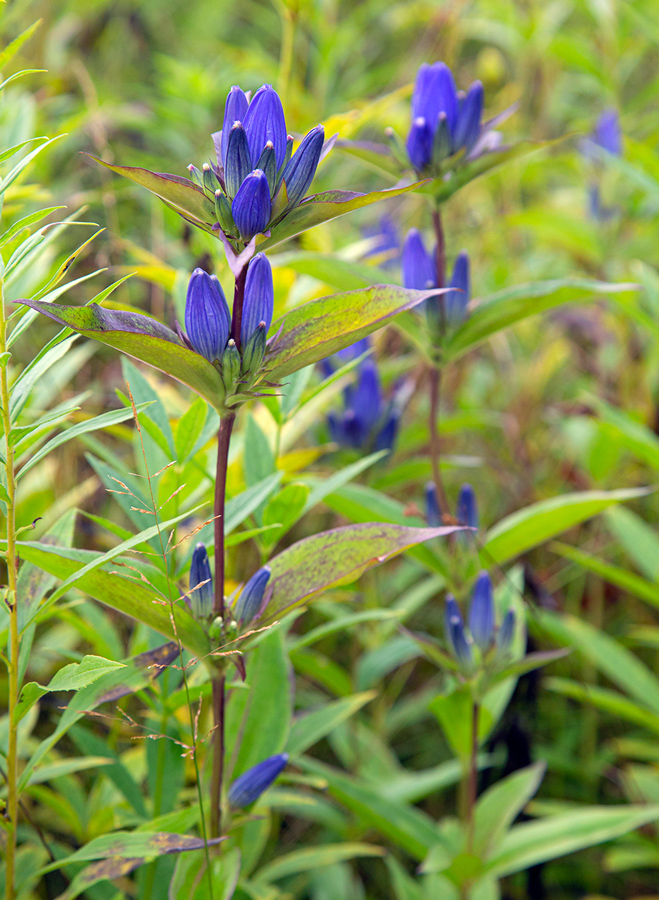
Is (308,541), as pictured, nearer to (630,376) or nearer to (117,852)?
(117,852)

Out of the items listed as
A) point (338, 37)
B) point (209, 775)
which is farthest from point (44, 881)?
point (338, 37)

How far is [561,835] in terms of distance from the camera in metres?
0.76

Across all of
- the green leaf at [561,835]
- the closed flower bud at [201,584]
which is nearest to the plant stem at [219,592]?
the closed flower bud at [201,584]

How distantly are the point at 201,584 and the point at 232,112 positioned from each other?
30 cm

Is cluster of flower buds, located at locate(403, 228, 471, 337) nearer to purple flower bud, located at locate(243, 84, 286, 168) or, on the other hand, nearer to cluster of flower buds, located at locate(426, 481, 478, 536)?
cluster of flower buds, located at locate(426, 481, 478, 536)

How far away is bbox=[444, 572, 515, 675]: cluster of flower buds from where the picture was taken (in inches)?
27.0

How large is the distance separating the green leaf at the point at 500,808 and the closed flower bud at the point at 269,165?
701mm

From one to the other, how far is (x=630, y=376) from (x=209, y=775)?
1255 millimetres

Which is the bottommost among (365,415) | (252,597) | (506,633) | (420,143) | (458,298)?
(506,633)

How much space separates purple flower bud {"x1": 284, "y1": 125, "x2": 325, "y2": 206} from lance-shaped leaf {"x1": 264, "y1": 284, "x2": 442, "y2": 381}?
0.22 ft

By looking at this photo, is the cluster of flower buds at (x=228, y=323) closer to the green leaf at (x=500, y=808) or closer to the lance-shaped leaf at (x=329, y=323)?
the lance-shaped leaf at (x=329, y=323)

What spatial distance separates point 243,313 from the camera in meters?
0.45

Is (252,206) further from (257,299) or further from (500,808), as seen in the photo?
(500,808)

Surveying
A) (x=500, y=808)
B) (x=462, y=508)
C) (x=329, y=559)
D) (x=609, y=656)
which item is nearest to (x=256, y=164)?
(x=329, y=559)
